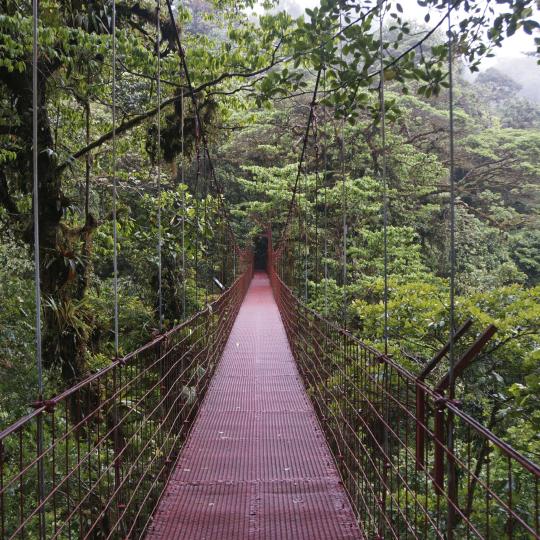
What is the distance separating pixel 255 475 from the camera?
91.9 inches

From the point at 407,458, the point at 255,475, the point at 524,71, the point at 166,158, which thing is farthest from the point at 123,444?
the point at 524,71

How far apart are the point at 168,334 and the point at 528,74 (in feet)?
143

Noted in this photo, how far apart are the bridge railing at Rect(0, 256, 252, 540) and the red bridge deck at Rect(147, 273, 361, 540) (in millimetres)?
94

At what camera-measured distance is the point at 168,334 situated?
236 cm

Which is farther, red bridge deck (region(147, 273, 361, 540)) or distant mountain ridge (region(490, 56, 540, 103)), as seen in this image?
distant mountain ridge (region(490, 56, 540, 103))

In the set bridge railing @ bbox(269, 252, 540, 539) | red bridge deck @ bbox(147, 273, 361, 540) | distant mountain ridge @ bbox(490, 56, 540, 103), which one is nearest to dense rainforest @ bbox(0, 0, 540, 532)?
bridge railing @ bbox(269, 252, 540, 539)

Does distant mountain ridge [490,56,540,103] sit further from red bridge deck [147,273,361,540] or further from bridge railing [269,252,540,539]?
bridge railing [269,252,540,539]

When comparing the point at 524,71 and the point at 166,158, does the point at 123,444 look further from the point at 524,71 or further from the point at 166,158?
the point at 524,71

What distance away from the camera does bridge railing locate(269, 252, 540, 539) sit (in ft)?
4.30

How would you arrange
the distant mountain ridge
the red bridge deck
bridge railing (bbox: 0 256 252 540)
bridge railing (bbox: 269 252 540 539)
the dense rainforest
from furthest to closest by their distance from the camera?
the distant mountain ridge < the dense rainforest < the red bridge deck < bridge railing (bbox: 0 256 252 540) < bridge railing (bbox: 269 252 540 539)

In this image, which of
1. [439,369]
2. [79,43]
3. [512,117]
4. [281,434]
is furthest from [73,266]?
[512,117]

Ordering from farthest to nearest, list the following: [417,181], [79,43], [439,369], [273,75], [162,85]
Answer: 1. [417,181]
2. [162,85]
3. [439,369]
4. [79,43]
5. [273,75]

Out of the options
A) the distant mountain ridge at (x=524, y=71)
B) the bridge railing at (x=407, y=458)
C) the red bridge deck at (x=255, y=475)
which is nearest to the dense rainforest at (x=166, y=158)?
the bridge railing at (x=407, y=458)

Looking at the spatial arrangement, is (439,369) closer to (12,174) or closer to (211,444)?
(211,444)
